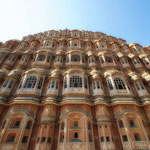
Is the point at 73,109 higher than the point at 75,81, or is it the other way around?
the point at 75,81

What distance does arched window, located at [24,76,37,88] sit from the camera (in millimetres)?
14503

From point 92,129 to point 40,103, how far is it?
698 cm

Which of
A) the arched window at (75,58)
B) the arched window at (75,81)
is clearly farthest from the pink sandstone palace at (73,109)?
the arched window at (75,58)

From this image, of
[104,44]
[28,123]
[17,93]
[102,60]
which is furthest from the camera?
[104,44]

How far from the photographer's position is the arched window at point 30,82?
14503 millimetres

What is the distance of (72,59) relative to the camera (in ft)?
65.2

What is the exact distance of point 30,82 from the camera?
14844 mm

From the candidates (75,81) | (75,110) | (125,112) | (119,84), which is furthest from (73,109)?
(119,84)

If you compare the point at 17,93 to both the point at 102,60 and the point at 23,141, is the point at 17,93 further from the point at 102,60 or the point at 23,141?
the point at 102,60

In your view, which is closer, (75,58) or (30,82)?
(30,82)

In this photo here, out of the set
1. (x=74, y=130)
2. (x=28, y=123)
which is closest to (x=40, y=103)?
(x=28, y=123)

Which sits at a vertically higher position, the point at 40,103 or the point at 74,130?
the point at 40,103

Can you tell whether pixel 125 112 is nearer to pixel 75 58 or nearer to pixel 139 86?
pixel 139 86

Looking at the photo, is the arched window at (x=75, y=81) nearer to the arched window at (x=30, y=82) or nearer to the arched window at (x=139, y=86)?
the arched window at (x=30, y=82)
